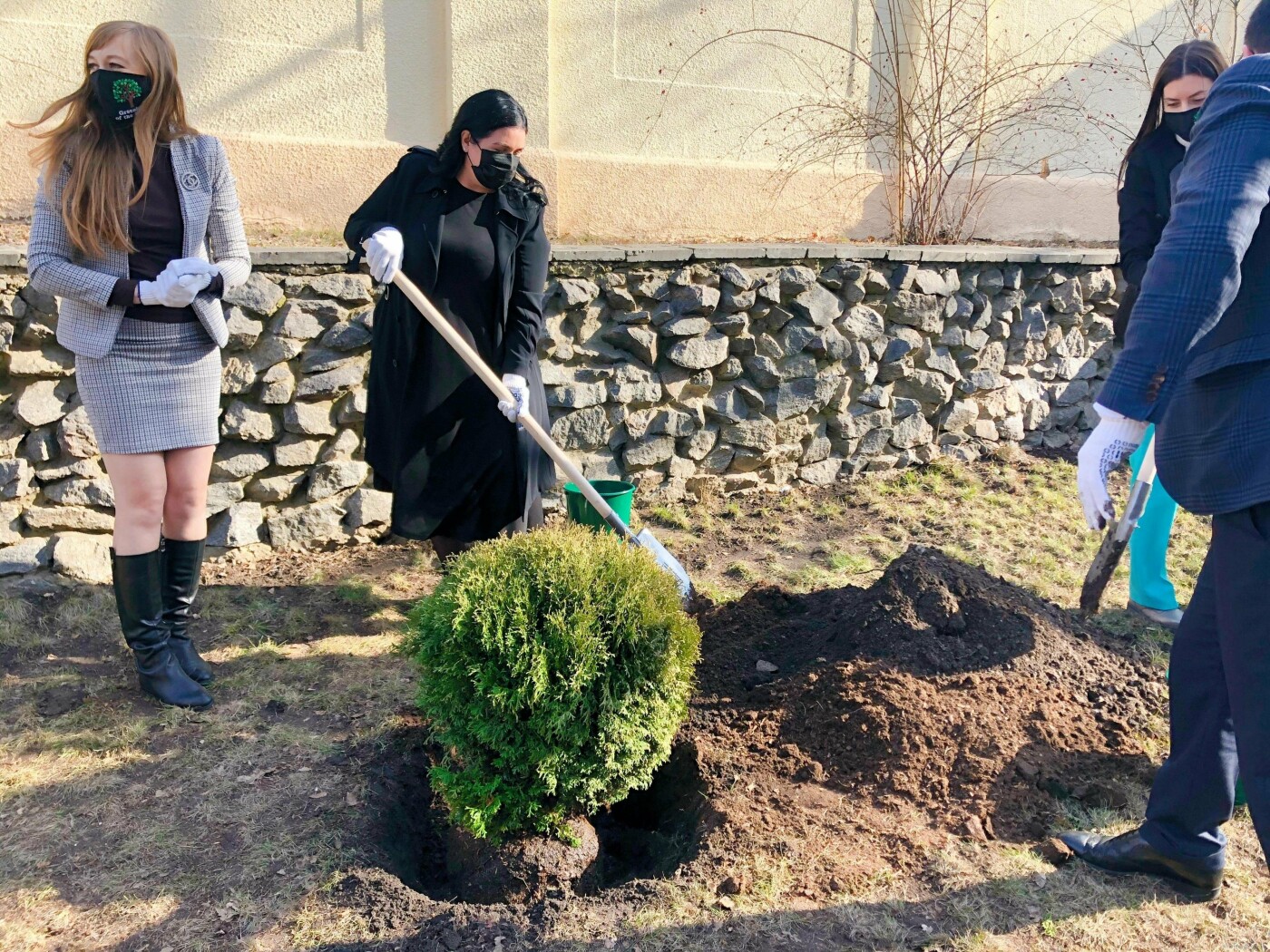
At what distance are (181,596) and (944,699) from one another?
251 centimetres

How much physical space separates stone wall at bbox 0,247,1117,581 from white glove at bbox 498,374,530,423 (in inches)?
52.1

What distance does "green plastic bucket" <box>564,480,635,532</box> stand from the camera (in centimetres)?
422

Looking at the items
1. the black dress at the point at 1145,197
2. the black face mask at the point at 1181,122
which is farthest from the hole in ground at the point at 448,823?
the black face mask at the point at 1181,122

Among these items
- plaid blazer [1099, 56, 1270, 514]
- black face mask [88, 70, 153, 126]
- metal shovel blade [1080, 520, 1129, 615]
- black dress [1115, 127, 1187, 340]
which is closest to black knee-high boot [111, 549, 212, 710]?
black face mask [88, 70, 153, 126]

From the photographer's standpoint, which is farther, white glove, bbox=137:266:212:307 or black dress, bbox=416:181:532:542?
black dress, bbox=416:181:532:542

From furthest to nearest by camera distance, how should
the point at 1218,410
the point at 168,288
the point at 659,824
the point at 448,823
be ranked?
the point at 168,288
the point at 659,824
the point at 448,823
the point at 1218,410

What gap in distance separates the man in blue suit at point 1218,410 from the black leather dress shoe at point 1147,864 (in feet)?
0.63

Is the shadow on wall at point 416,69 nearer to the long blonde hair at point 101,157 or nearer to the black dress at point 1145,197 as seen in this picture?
the long blonde hair at point 101,157

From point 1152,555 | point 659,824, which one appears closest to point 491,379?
point 659,824

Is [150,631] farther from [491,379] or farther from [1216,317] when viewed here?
[1216,317]

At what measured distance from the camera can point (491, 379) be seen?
348 cm

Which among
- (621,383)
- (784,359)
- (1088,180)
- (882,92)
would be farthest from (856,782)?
(1088,180)

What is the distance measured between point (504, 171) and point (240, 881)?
229 cm

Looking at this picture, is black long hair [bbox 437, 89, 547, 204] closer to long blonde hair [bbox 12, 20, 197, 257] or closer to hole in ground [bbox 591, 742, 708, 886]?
long blonde hair [bbox 12, 20, 197, 257]
